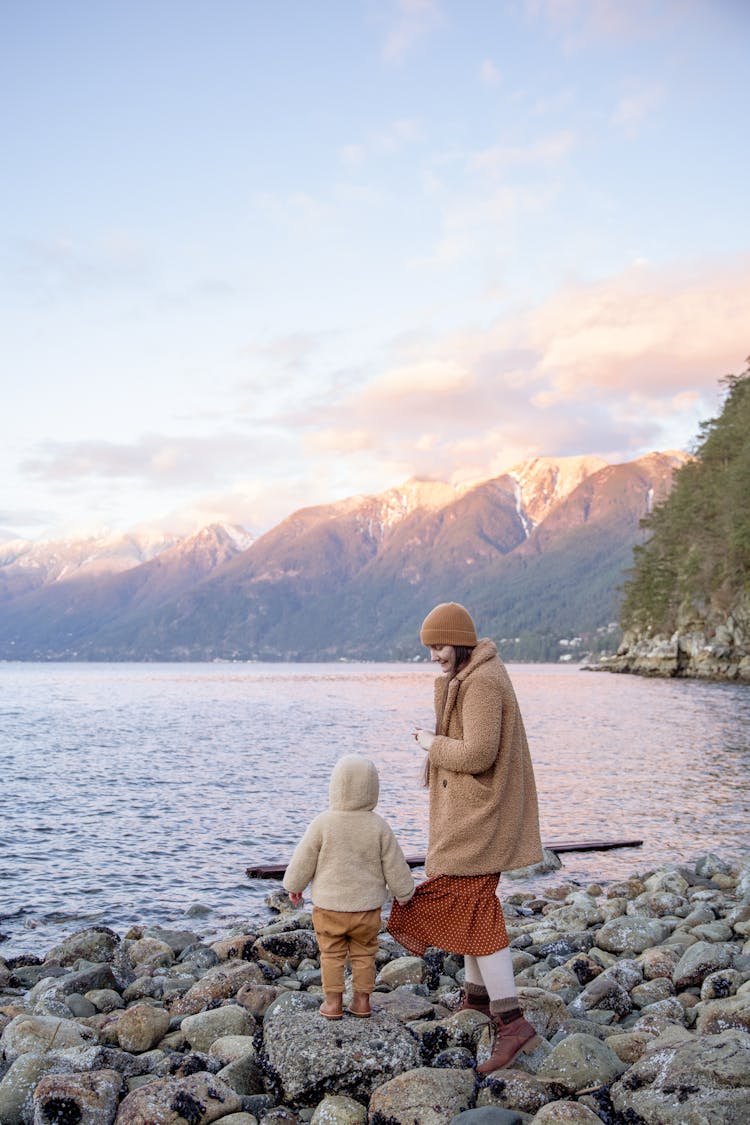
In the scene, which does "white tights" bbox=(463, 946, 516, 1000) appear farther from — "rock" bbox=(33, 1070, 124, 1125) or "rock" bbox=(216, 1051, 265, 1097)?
"rock" bbox=(33, 1070, 124, 1125)

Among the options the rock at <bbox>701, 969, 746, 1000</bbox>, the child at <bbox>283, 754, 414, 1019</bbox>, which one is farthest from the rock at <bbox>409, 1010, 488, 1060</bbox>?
the rock at <bbox>701, 969, 746, 1000</bbox>

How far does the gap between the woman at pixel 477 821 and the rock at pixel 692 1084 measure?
81 centimetres

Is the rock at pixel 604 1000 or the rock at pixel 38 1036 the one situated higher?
the rock at pixel 38 1036

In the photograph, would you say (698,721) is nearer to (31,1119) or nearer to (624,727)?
(624,727)

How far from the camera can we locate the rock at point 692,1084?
5352mm

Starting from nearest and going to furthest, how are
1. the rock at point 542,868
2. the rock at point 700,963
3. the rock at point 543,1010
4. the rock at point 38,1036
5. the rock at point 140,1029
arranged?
1. the rock at point 38,1036
2. the rock at point 543,1010
3. the rock at point 140,1029
4. the rock at point 700,963
5. the rock at point 542,868

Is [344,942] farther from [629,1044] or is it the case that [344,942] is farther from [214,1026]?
[629,1044]

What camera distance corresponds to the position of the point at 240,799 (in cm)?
2550

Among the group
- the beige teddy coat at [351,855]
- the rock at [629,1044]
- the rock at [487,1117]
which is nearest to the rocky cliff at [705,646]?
the rock at [629,1044]

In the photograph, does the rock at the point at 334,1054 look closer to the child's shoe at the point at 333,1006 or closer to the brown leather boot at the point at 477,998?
the child's shoe at the point at 333,1006

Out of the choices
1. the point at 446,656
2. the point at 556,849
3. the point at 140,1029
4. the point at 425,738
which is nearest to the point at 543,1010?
the point at 425,738

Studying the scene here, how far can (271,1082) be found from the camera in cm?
641

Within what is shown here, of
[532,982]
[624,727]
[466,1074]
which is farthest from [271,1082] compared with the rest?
[624,727]

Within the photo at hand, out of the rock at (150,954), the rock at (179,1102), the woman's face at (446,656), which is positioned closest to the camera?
the rock at (179,1102)
